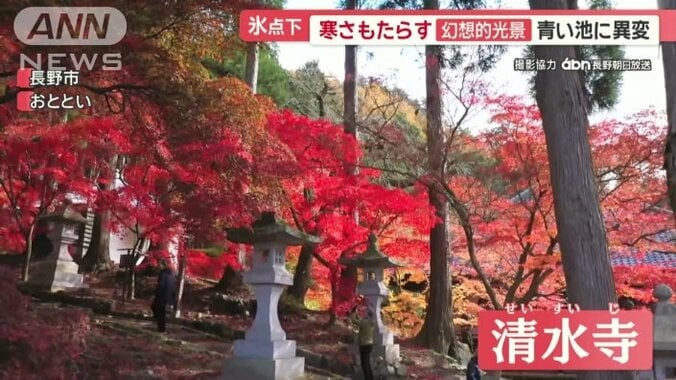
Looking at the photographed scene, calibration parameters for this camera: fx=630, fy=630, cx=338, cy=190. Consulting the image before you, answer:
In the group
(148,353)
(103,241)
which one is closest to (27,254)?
(103,241)

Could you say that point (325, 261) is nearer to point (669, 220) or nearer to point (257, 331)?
point (257, 331)

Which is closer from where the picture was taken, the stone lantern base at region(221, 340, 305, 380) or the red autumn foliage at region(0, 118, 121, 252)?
the stone lantern base at region(221, 340, 305, 380)

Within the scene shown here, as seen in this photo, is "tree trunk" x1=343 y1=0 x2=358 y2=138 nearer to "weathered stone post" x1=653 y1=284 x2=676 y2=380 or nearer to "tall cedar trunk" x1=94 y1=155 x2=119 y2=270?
"tall cedar trunk" x1=94 y1=155 x2=119 y2=270

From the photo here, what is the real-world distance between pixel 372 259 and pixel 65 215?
7.45 m

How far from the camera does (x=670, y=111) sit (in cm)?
441

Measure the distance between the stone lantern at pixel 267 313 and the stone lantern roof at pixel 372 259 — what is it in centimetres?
338

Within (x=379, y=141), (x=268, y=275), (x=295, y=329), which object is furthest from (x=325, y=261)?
(x=268, y=275)

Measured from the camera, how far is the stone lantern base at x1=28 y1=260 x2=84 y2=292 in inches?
567

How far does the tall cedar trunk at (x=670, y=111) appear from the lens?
4.33m

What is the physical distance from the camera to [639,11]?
6.78 m

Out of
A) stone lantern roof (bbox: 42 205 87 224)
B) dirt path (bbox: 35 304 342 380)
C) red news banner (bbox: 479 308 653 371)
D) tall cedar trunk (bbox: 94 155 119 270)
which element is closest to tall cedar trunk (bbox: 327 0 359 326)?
dirt path (bbox: 35 304 342 380)

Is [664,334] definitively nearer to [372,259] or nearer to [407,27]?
[407,27]

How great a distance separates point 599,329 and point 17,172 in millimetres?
12777

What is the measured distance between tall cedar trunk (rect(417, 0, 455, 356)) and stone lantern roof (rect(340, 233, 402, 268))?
74.4 inches
